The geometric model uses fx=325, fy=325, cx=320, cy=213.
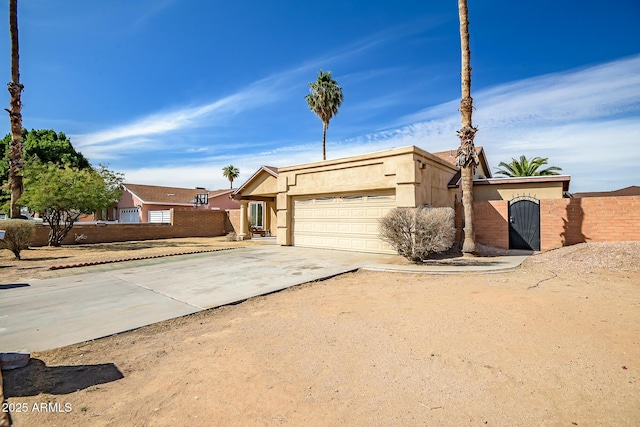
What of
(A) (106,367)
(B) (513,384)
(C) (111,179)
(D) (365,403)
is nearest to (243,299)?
(A) (106,367)

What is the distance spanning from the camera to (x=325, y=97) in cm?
2900

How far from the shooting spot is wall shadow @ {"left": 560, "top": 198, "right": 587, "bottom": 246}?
12.3 meters

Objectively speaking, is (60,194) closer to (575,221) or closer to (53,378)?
(53,378)

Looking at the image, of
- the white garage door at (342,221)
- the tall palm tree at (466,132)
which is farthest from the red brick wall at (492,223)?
the white garage door at (342,221)

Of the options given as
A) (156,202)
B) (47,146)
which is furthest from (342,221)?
(47,146)

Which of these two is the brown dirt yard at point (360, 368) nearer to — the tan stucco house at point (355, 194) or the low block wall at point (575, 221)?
the low block wall at point (575, 221)

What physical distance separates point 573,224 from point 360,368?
12.7m

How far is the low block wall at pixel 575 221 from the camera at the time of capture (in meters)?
11.5

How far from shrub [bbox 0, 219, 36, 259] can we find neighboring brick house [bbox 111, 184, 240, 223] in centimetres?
1723


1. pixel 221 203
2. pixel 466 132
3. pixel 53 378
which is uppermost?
pixel 466 132

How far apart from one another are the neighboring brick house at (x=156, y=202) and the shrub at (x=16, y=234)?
56.5 feet

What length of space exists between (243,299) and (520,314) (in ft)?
16.9

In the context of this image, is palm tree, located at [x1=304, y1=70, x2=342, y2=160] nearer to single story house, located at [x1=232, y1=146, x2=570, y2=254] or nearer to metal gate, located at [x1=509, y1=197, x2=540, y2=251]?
single story house, located at [x1=232, y1=146, x2=570, y2=254]

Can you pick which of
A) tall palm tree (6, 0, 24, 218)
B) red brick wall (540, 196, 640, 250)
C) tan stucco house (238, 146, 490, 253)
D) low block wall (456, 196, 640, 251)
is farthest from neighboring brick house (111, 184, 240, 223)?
red brick wall (540, 196, 640, 250)
